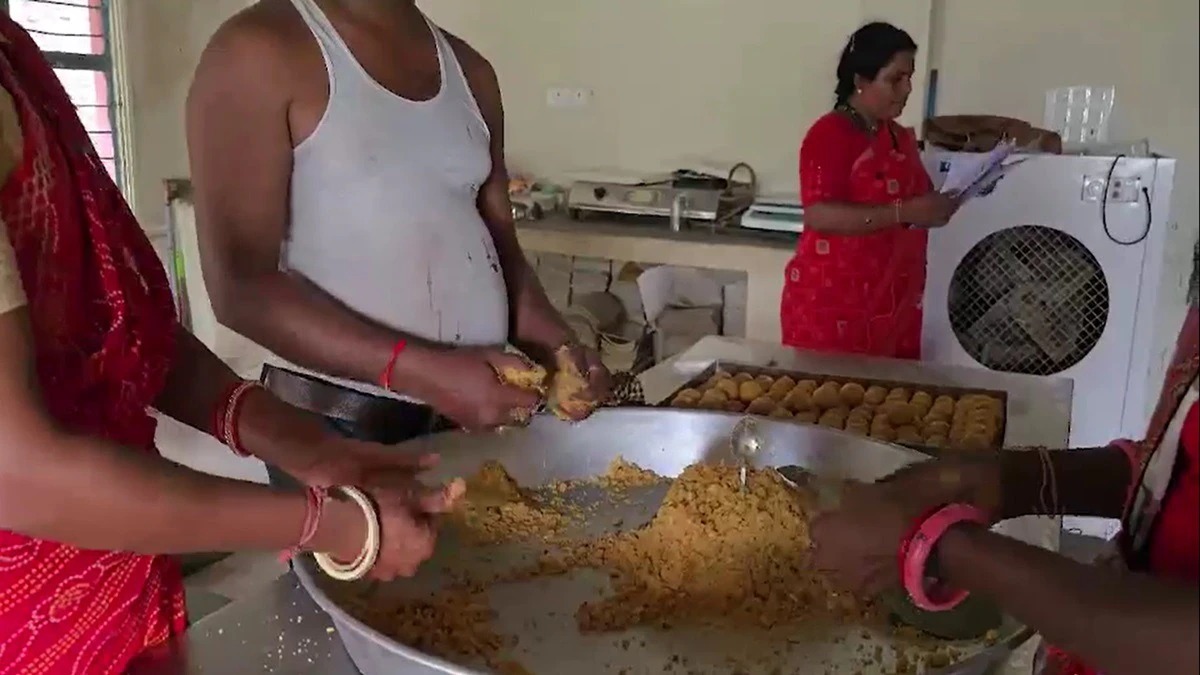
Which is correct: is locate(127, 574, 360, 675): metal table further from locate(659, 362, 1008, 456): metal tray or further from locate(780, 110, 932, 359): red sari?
locate(780, 110, 932, 359): red sari

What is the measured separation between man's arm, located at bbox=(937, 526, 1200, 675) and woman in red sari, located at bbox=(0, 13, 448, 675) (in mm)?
341

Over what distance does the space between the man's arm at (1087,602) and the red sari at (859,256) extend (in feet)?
5.15

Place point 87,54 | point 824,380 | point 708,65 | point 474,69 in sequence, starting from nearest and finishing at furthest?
1. point 474,69
2. point 824,380
3. point 87,54
4. point 708,65

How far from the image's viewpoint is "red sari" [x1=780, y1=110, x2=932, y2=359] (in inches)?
84.0

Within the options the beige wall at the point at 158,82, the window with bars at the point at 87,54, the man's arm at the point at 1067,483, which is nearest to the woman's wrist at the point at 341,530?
the man's arm at the point at 1067,483

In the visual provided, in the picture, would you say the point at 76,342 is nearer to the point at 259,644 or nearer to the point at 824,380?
the point at 259,644

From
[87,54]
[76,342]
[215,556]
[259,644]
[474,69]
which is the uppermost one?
[87,54]

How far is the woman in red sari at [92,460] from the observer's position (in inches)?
23.9

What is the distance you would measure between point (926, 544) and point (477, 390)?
467mm

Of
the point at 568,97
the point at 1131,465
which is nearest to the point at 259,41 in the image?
the point at 1131,465

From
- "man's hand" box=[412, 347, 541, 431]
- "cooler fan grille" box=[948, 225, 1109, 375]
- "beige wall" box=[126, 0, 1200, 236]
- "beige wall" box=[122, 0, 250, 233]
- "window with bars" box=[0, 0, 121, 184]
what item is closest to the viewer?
"man's hand" box=[412, 347, 541, 431]

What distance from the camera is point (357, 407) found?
1101 millimetres

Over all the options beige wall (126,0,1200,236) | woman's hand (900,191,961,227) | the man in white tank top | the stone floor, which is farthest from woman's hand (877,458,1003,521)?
beige wall (126,0,1200,236)

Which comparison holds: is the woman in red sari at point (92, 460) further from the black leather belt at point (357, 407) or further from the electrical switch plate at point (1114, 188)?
the electrical switch plate at point (1114, 188)
